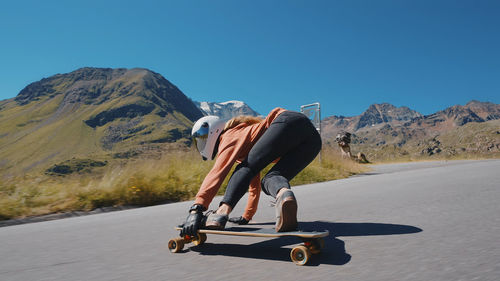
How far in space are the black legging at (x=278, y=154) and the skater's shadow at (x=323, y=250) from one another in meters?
0.35

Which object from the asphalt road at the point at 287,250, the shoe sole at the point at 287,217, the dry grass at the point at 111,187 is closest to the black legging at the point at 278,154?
the shoe sole at the point at 287,217

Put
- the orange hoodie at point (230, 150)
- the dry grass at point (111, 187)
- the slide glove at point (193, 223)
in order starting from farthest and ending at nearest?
the dry grass at point (111, 187)
the orange hoodie at point (230, 150)
the slide glove at point (193, 223)

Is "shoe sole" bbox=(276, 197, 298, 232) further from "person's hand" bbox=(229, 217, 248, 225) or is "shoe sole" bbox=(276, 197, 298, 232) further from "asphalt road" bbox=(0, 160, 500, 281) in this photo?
"person's hand" bbox=(229, 217, 248, 225)

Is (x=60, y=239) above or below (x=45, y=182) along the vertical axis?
below

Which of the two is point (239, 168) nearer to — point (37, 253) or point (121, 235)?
point (121, 235)

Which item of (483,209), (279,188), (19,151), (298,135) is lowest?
(483,209)

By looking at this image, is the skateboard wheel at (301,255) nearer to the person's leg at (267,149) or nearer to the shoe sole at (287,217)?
the shoe sole at (287,217)

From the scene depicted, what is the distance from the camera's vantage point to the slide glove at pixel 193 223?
90.3 inches

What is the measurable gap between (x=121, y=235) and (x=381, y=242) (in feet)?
7.54

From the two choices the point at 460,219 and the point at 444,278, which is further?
the point at 460,219

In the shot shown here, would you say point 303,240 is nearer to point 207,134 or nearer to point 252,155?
point 252,155

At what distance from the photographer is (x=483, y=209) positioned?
346 centimetres

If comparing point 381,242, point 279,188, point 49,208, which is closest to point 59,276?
point 279,188

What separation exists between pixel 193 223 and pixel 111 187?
428 cm
